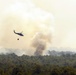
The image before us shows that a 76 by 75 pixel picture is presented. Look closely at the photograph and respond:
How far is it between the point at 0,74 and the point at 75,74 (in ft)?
153

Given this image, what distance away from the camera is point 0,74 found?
198 m

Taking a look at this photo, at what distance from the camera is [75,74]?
632 ft
